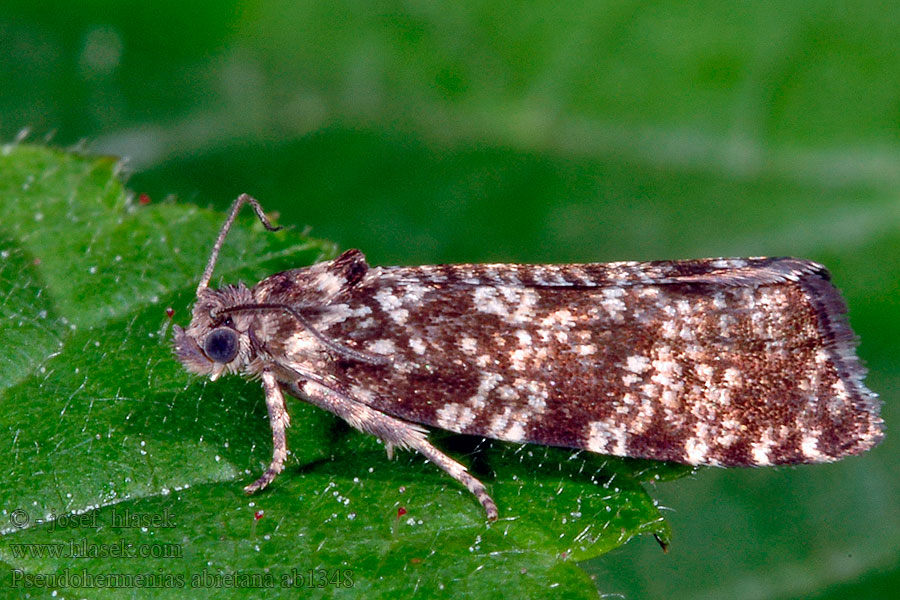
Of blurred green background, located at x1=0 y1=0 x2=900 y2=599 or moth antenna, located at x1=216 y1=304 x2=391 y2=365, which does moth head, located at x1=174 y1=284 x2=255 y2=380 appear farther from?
blurred green background, located at x1=0 y1=0 x2=900 y2=599

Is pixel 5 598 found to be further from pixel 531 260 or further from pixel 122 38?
pixel 122 38

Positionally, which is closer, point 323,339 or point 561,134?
point 323,339

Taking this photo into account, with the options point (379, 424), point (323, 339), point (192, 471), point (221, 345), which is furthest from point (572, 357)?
point (192, 471)

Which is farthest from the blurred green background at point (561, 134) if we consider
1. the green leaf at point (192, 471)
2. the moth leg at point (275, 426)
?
the moth leg at point (275, 426)

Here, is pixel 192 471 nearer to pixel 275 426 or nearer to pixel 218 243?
pixel 275 426

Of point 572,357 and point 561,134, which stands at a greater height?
point 561,134

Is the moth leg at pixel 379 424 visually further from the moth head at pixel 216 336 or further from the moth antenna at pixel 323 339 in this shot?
the moth head at pixel 216 336
